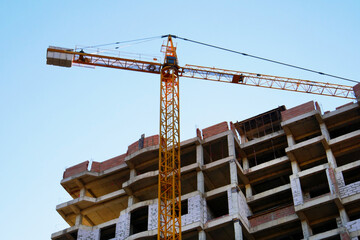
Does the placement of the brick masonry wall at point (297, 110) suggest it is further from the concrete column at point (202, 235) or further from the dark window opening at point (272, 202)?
the concrete column at point (202, 235)

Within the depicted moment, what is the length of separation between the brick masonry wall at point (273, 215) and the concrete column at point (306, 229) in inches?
68.3

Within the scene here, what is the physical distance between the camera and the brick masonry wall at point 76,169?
64688 millimetres

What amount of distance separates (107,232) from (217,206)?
38.2 feet

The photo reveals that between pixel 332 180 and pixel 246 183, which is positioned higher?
pixel 246 183

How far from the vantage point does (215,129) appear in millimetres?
60656

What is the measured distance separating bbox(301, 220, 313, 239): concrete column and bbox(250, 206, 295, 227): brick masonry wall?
1735mm

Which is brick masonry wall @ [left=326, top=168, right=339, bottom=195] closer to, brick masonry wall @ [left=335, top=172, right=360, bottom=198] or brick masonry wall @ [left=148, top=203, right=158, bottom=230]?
brick masonry wall @ [left=335, top=172, right=360, bottom=198]

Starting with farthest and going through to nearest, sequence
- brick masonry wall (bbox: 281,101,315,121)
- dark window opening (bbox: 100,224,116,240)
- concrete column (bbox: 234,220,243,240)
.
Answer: dark window opening (bbox: 100,224,116,240), brick masonry wall (bbox: 281,101,315,121), concrete column (bbox: 234,220,243,240)

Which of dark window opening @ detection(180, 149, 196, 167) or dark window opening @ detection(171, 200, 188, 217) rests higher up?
dark window opening @ detection(180, 149, 196, 167)

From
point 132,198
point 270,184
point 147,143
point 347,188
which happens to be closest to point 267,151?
point 270,184

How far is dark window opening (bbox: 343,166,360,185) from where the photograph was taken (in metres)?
56.0

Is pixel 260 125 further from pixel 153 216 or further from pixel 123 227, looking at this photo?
pixel 123 227

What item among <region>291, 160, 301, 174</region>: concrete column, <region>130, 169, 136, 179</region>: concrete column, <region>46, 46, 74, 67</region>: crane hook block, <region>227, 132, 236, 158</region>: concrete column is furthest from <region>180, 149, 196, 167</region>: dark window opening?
<region>46, 46, 74, 67</region>: crane hook block

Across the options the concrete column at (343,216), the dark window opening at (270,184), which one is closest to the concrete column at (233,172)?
the dark window opening at (270,184)
